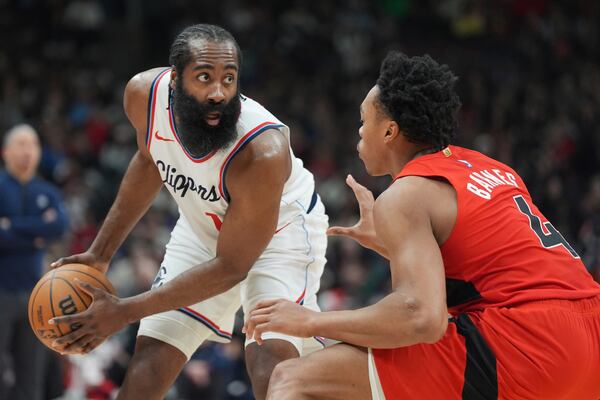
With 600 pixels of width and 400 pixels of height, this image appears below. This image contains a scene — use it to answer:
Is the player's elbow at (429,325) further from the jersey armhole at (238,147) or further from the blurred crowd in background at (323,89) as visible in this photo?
the blurred crowd in background at (323,89)

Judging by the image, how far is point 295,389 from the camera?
3.11 meters

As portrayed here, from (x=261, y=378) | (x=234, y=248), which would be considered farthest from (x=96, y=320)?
(x=261, y=378)

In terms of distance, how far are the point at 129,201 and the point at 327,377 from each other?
186 centimetres

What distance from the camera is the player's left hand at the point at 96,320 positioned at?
3855mm

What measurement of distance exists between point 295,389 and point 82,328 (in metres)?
1.16

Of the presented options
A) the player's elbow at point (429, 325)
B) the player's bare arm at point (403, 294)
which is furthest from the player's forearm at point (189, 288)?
the player's elbow at point (429, 325)

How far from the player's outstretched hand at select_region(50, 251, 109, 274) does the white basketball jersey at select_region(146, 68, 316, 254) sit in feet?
1.52

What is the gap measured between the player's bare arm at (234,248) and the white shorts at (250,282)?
0.96ft

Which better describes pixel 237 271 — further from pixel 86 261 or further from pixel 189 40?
pixel 189 40

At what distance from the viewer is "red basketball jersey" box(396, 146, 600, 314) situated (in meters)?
3.24

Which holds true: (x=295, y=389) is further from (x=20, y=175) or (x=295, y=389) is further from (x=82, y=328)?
(x=20, y=175)

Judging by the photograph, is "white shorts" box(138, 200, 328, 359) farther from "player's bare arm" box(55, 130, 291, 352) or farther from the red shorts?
the red shorts

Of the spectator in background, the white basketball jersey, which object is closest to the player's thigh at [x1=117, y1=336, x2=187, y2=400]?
the white basketball jersey

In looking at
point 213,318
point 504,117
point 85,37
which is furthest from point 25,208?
point 85,37
